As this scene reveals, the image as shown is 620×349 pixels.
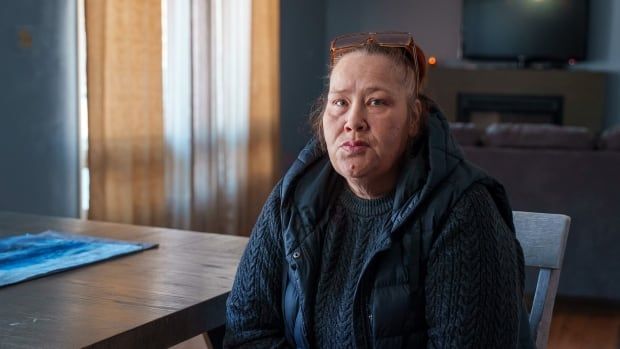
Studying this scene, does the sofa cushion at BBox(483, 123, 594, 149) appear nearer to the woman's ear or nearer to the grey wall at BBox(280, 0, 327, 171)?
the woman's ear

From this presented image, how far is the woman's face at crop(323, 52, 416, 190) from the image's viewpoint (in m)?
1.50

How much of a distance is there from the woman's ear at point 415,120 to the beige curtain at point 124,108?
2680 mm

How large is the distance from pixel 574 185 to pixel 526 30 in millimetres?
4055

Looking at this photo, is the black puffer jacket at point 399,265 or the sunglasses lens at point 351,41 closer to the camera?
the black puffer jacket at point 399,265

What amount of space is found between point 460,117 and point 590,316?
3900mm

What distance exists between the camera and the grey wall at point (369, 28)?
7.05m

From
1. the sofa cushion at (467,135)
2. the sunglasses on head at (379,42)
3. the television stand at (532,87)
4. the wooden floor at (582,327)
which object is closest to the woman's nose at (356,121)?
the sunglasses on head at (379,42)

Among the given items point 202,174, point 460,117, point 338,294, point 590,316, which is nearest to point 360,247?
point 338,294

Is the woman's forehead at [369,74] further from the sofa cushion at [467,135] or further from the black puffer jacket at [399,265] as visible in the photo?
the sofa cushion at [467,135]

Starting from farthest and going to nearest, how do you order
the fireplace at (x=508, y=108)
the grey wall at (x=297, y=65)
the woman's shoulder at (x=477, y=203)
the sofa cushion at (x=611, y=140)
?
the fireplace at (x=508, y=108), the grey wall at (x=297, y=65), the sofa cushion at (x=611, y=140), the woman's shoulder at (x=477, y=203)

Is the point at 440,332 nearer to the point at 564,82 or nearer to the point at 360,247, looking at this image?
the point at 360,247

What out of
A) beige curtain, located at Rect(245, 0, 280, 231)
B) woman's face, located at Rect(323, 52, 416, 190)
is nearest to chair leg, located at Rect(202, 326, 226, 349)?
woman's face, located at Rect(323, 52, 416, 190)

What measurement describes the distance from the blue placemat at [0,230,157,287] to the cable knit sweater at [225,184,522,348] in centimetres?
37

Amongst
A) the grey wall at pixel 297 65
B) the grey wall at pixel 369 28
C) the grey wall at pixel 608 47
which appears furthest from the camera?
the grey wall at pixel 608 47
